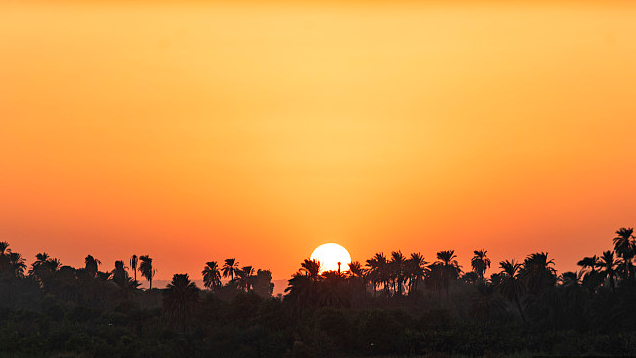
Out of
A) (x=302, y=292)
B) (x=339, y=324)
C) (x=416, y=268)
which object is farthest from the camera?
(x=416, y=268)

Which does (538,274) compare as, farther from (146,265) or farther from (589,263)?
(146,265)

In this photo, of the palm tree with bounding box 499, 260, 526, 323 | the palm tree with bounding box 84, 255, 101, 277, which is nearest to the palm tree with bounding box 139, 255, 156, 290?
the palm tree with bounding box 84, 255, 101, 277

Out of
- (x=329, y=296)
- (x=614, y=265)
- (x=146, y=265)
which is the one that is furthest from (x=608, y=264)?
(x=146, y=265)

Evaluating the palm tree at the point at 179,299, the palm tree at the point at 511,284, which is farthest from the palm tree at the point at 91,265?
the palm tree at the point at 511,284

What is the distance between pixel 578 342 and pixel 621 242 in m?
25.2

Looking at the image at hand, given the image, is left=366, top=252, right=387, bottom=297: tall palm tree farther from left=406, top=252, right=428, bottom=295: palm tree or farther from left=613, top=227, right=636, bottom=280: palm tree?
left=613, top=227, right=636, bottom=280: palm tree

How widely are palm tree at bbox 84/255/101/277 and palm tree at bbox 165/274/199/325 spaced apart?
218 ft

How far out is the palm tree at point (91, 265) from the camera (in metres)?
182

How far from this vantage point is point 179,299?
12238 centimetres

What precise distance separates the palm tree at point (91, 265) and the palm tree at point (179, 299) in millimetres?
66397

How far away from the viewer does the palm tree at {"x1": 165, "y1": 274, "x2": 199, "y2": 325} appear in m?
122

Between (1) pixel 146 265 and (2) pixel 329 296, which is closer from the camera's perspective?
(2) pixel 329 296

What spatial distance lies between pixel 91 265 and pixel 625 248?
441ft

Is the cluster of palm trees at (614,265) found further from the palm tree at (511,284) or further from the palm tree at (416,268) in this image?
the palm tree at (416,268)
